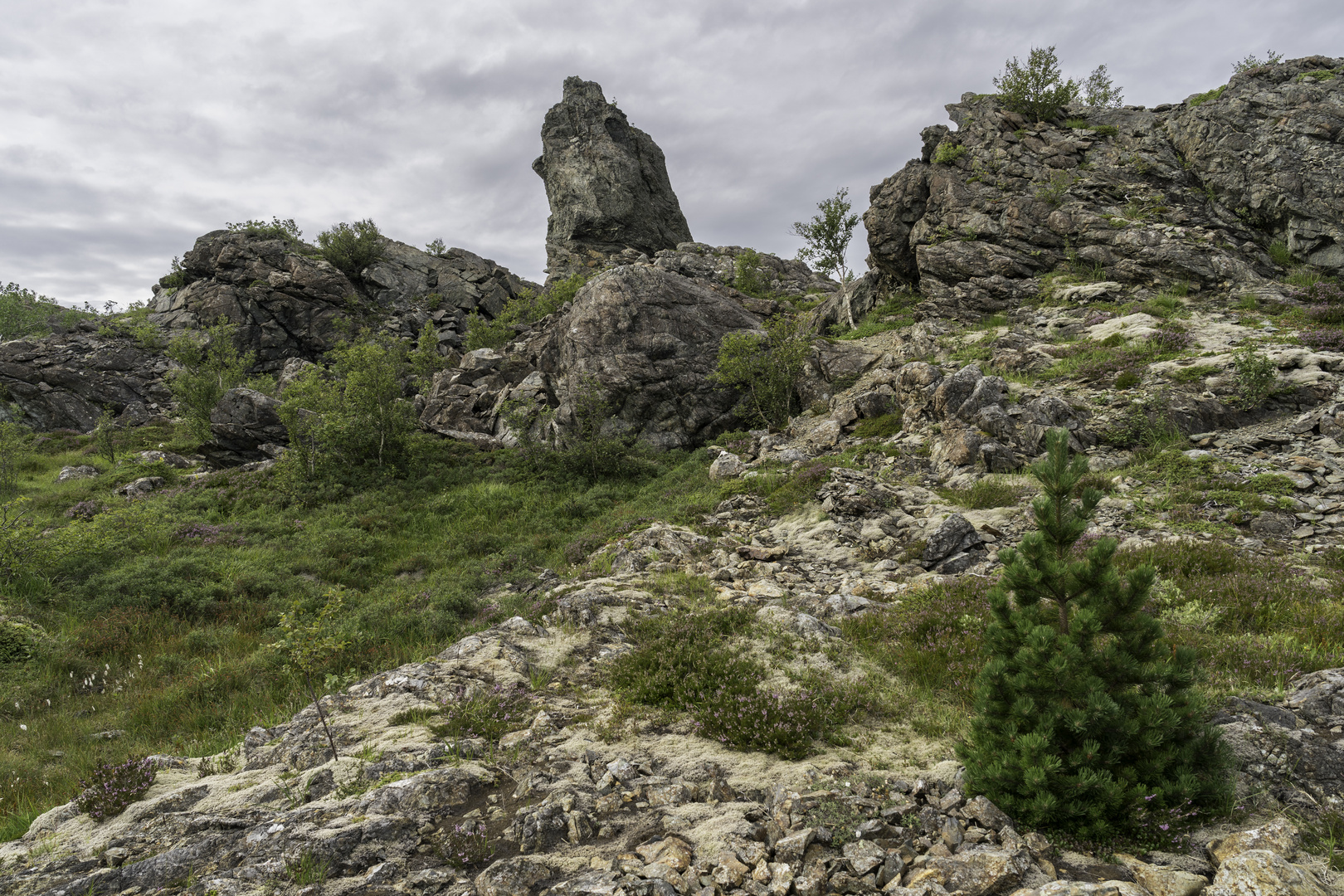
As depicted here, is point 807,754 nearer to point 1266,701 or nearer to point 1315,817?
point 1315,817

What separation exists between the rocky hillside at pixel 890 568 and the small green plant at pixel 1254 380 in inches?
4.5

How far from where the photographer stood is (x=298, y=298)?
193ft

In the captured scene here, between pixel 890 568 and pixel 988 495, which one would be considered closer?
pixel 890 568

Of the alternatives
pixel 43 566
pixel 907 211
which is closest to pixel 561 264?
pixel 907 211

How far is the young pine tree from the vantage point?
4047mm

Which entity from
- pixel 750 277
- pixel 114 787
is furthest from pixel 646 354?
pixel 114 787

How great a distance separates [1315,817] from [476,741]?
770 centimetres

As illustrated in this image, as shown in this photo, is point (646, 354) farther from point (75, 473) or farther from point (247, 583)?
point (75, 473)

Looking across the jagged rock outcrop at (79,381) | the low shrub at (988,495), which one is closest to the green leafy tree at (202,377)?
the jagged rock outcrop at (79,381)

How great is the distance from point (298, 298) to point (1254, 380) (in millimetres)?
73695

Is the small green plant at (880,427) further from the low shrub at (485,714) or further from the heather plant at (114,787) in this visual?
the heather plant at (114,787)

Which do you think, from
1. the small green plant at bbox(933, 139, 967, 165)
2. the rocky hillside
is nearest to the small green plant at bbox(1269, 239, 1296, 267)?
the rocky hillside

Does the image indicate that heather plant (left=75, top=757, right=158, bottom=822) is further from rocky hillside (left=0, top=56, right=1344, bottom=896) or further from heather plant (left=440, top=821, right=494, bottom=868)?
heather plant (left=440, top=821, right=494, bottom=868)

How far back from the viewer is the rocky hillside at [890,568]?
4426mm
